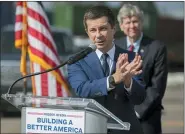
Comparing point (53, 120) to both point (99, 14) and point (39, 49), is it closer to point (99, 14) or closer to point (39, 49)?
point (99, 14)

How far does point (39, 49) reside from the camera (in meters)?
7.49

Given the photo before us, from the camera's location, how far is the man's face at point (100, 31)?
416 cm

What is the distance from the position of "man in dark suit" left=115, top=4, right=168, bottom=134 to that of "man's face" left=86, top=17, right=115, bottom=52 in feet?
5.59

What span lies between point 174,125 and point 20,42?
223 inches


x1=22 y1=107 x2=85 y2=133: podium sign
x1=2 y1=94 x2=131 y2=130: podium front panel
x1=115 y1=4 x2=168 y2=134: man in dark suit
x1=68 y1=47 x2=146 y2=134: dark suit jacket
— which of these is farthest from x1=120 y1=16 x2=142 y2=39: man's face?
x1=22 y1=107 x2=85 y2=133: podium sign

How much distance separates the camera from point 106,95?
163 inches

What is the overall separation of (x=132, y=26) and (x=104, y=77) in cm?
196

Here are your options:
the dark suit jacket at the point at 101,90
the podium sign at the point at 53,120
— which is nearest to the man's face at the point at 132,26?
the dark suit jacket at the point at 101,90

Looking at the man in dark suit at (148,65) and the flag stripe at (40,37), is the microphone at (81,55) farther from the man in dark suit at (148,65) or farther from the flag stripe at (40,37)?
the flag stripe at (40,37)

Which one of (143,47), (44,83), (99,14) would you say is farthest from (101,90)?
(44,83)

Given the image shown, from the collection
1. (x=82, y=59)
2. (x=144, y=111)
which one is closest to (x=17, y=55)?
(x=144, y=111)

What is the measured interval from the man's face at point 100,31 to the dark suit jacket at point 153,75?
5.67 feet

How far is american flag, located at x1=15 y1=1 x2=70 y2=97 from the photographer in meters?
7.45

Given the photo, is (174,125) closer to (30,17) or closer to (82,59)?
(30,17)
